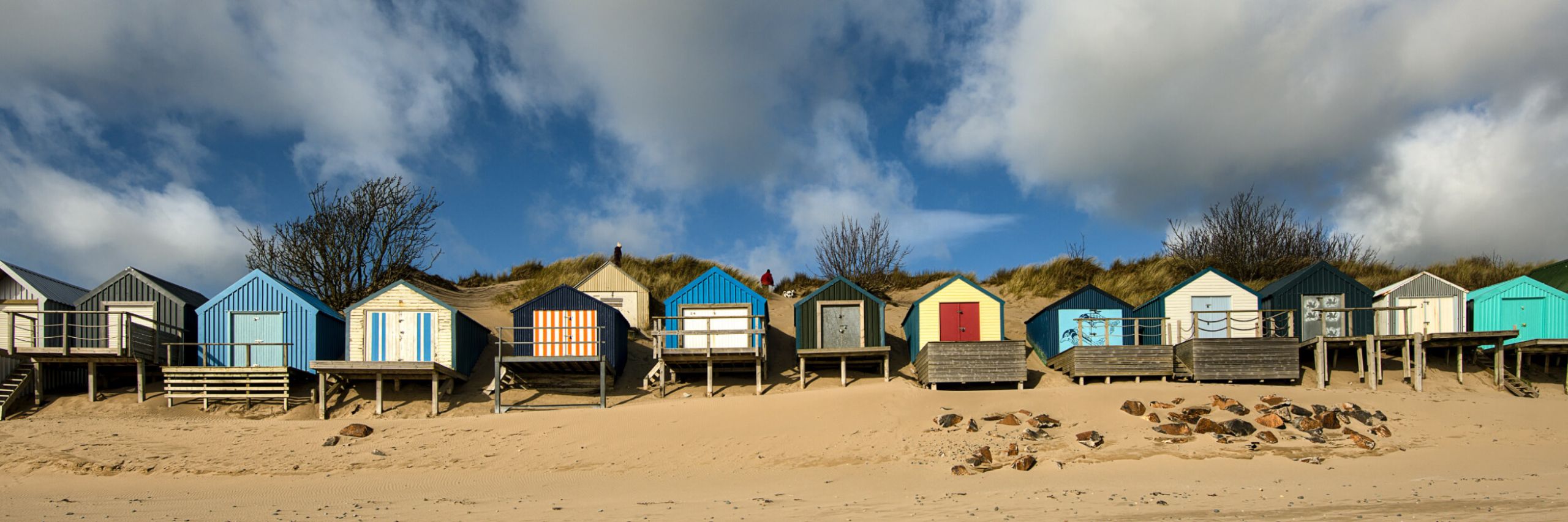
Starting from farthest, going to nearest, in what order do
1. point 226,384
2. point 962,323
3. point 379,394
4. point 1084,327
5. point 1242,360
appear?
point 1084,327 < point 962,323 < point 1242,360 < point 226,384 < point 379,394

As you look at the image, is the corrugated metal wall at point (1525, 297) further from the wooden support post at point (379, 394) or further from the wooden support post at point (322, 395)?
the wooden support post at point (322, 395)

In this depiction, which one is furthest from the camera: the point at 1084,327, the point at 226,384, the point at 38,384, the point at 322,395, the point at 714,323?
the point at 1084,327

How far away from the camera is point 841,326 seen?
94.9 feet

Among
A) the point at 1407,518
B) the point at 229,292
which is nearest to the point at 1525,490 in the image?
the point at 1407,518

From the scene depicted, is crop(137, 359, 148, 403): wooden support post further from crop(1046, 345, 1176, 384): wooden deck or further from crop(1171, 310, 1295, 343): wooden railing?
crop(1171, 310, 1295, 343): wooden railing

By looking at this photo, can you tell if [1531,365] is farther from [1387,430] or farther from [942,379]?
[942,379]

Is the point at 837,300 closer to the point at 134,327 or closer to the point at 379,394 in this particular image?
the point at 379,394

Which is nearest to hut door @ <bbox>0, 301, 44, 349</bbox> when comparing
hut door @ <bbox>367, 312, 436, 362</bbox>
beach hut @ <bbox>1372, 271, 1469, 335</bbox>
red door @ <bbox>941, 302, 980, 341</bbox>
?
hut door @ <bbox>367, 312, 436, 362</bbox>

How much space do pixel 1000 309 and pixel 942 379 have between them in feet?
14.2

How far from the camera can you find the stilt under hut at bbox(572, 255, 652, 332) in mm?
35219

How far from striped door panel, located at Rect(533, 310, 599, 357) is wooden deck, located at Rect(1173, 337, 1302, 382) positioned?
15.5 metres

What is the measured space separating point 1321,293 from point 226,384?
98.4ft

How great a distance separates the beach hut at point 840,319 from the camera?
94.3 feet

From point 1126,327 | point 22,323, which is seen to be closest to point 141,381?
point 22,323
